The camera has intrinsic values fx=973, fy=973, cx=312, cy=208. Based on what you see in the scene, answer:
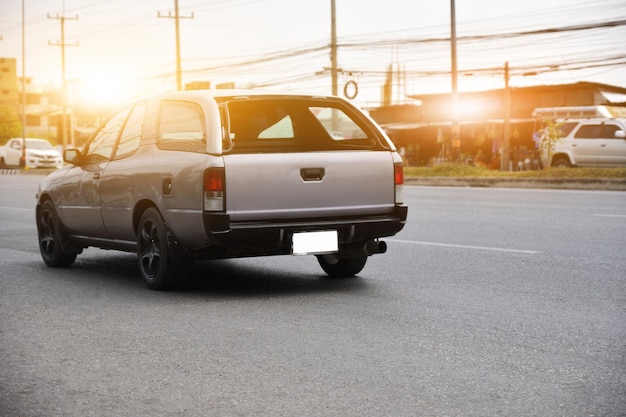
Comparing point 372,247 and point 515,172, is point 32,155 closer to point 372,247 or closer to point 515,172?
point 515,172

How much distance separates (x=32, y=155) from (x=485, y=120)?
24.0 meters

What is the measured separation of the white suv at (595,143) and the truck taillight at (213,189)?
25328 millimetres

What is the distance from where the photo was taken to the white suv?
30.9 m

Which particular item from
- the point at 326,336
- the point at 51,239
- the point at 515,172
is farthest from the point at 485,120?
the point at 326,336

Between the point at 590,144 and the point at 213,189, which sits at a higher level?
the point at 590,144

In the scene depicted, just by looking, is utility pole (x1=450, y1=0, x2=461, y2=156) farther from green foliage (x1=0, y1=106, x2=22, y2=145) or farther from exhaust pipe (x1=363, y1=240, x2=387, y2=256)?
green foliage (x1=0, y1=106, x2=22, y2=145)

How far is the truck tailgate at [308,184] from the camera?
7.68 meters

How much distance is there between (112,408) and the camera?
456cm

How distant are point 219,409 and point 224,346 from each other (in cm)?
145

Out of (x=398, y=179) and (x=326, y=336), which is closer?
(x=326, y=336)

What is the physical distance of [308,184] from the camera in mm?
7934

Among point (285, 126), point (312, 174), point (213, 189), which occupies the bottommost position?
point (213, 189)

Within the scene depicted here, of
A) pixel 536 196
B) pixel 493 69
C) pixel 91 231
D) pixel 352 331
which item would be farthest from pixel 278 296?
pixel 493 69

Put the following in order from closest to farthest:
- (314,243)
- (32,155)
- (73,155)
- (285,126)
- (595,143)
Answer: (314,243) < (285,126) < (73,155) < (595,143) < (32,155)
